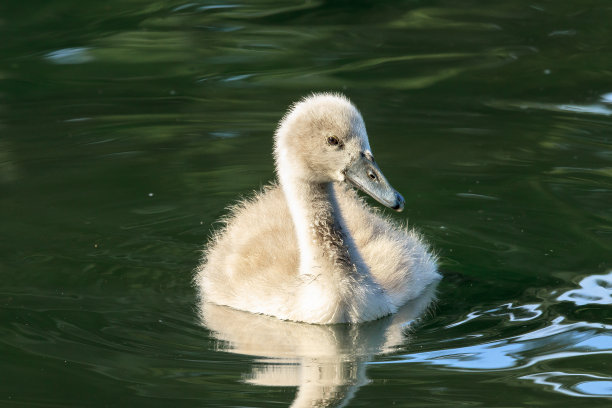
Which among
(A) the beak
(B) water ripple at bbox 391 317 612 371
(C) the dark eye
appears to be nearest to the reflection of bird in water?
(B) water ripple at bbox 391 317 612 371

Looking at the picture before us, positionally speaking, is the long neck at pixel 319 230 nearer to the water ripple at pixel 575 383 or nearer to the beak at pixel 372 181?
the beak at pixel 372 181

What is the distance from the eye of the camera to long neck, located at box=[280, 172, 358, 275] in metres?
6.67

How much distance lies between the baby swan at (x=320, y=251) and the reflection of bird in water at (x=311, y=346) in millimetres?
82

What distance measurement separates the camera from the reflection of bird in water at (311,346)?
18.8 ft

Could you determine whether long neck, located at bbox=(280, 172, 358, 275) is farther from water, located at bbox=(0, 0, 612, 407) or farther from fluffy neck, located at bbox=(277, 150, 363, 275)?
water, located at bbox=(0, 0, 612, 407)

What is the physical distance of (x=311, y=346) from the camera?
6.32 meters

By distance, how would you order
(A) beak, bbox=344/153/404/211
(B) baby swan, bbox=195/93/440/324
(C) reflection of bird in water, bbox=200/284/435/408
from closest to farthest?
1. (C) reflection of bird in water, bbox=200/284/435/408
2. (A) beak, bbox=344/153/404/211
3. (B) baby swan, bbox=195/93/440/324

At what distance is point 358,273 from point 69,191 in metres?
2.79

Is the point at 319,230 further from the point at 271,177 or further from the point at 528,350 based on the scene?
the point at 271,177

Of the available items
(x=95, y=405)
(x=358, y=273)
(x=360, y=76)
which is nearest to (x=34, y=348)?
(x=95, y=405)

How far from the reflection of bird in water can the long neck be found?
35cm

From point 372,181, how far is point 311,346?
986mm

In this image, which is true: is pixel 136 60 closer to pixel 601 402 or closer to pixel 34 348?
pixel 34 348

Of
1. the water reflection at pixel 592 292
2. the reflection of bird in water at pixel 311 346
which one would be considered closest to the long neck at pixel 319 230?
the reflection of bird in water at pixel 311 346
